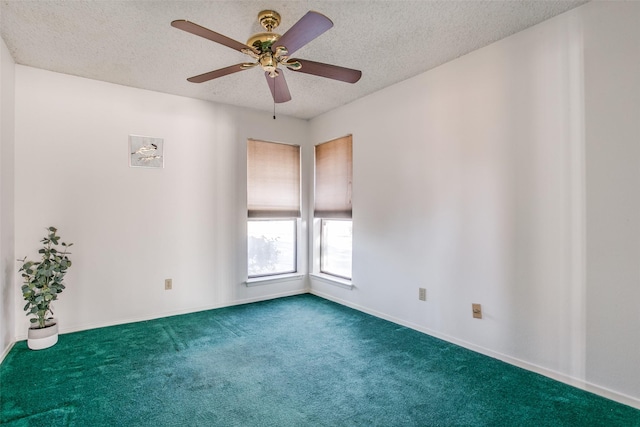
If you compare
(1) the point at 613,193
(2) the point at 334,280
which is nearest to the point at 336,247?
(2) the point at 334,280

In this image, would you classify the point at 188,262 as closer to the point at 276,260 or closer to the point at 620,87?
the point at 276,260

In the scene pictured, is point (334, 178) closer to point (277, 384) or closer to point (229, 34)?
point (229, 34)

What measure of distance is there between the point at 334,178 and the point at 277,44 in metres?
2.62

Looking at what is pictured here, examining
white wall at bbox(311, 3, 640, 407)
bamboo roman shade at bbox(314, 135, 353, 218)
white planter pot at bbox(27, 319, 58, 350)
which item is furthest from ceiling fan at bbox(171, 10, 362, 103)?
white planter pot at bbox(27, 319, 58, 350)

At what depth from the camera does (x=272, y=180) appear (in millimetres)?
4660

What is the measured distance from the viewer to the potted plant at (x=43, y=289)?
2.88 meters

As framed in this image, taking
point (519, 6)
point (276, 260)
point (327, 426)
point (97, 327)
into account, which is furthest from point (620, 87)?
point (97, 327)

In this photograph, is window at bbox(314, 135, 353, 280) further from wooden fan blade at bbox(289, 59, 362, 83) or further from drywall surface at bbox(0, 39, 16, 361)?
drywall surface at bbox(0, 39, 16, 361)

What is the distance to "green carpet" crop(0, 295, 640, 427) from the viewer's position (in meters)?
1.97

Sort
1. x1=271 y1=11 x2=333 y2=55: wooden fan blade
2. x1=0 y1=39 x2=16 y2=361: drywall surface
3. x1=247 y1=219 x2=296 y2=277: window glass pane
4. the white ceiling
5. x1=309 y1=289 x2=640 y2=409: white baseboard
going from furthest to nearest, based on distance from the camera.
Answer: x1=247 y1=219 x2=296 y2=277: window glass pane < x1=0 y1=39 x2=16 y2=361: drywall surface < the white ceiling < x1=309 y1=289 x2=640 y2=409: white baseboard < x1=271 y1=11 x2=333 y2=55: wooden fan blade

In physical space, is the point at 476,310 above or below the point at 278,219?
below

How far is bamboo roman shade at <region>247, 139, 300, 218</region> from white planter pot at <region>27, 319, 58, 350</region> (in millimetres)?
2331

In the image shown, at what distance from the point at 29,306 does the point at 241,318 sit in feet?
6.29

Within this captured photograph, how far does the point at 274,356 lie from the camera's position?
280cm
